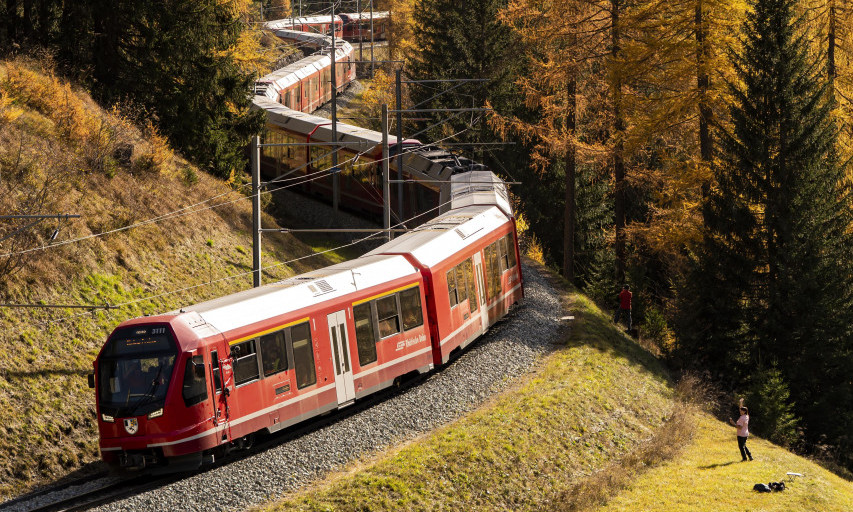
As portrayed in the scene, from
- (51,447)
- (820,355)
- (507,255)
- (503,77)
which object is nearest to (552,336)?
(507,255)

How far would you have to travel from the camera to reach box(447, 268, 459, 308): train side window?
20.8 metres

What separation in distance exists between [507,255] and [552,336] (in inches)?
104

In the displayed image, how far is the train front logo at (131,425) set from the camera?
14604mm

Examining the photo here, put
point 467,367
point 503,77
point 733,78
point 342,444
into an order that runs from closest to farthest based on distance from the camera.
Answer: point 342,444
point 467,367
point 733,78
point 503,77

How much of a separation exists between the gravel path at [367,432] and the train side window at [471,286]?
109cm

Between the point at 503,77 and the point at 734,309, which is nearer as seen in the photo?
the point at 734,309

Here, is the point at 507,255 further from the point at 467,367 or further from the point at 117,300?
the point at 117,300

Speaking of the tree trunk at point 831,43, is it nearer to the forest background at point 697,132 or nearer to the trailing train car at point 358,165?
the forest background at point 697,132

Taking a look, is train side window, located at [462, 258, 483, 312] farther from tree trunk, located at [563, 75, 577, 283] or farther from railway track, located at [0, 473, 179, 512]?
tree trunk, located at [563, 75, 577, 283]

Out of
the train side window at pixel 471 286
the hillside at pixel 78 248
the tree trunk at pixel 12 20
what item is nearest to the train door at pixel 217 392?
the hillside at pixel 78 248

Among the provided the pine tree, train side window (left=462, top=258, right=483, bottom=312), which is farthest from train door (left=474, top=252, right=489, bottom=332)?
the pine tree

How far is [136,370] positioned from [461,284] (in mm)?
8695

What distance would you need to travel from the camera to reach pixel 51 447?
16734mm

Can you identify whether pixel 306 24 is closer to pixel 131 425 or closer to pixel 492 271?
pixel 492 271
